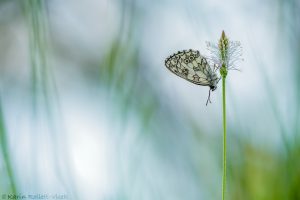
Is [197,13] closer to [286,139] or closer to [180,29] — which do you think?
[180,29]

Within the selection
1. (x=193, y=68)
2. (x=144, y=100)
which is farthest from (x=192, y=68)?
(x=144, y=100)

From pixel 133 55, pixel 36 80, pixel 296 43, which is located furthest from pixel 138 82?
pixel 296 43

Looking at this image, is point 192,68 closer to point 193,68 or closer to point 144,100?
point 193,68
